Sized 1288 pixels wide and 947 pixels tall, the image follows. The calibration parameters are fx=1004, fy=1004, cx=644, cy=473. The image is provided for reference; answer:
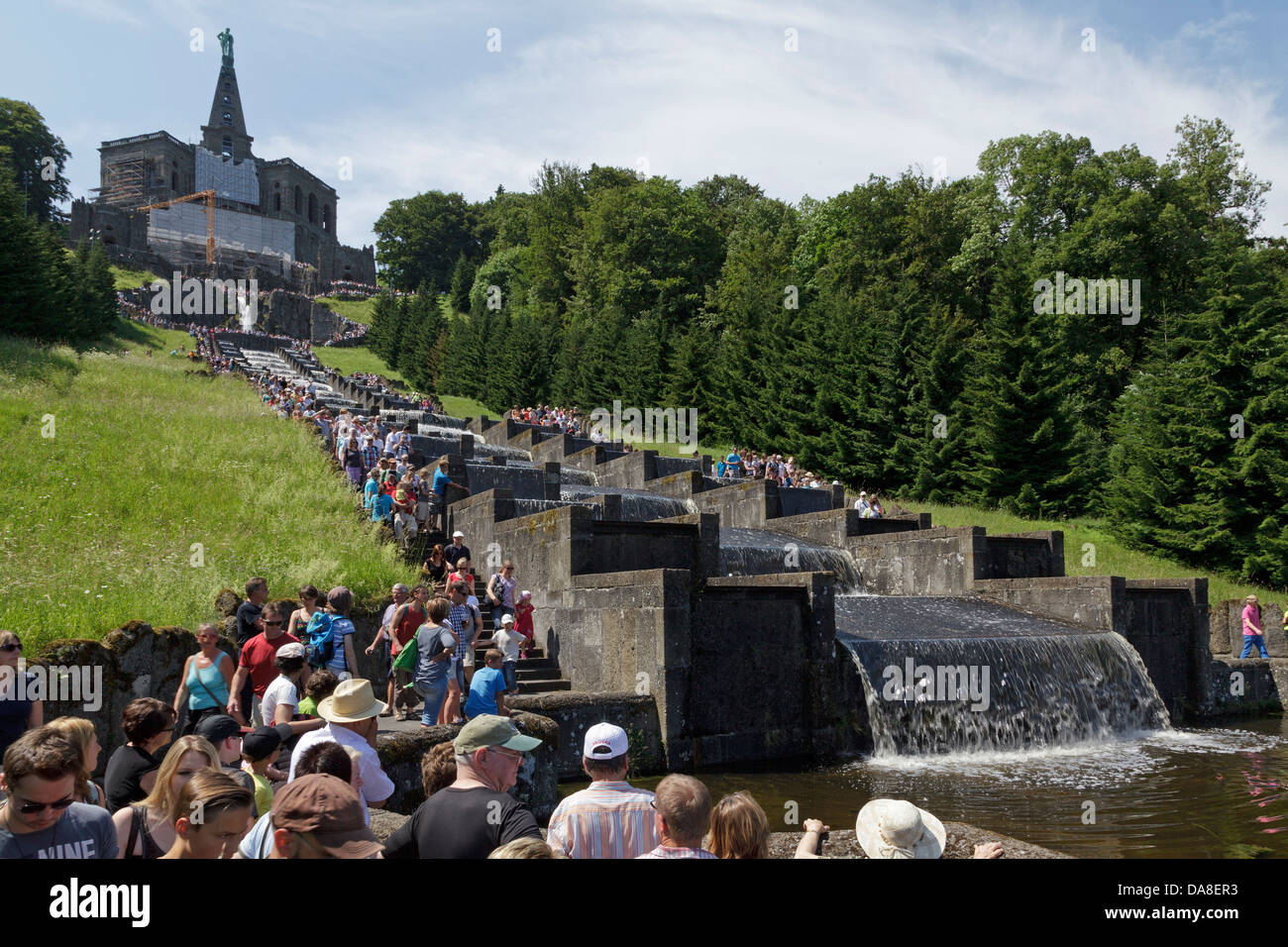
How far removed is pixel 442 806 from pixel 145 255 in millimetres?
116430

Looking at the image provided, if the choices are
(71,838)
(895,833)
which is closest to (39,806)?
(71,838)

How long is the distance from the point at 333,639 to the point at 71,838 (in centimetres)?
674

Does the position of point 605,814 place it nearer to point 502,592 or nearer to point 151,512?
point 502,592

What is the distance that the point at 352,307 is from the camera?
114188 mm

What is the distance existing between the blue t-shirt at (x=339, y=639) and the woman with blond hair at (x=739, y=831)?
7263 mm

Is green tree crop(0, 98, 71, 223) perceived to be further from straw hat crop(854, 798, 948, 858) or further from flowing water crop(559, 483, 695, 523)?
straw hat crop(854, 798, 948, 858)

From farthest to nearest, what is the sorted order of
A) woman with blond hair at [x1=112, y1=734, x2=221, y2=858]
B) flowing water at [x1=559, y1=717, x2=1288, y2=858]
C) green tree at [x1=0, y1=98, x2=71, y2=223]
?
green tree at [x1=0, y1=98, x2=71, y2=223], flowing water at [x1=559, y1=717, x2=1288, y2=858], woman with blond hair at [x1=112, y1=734, x2=221, y2=858]

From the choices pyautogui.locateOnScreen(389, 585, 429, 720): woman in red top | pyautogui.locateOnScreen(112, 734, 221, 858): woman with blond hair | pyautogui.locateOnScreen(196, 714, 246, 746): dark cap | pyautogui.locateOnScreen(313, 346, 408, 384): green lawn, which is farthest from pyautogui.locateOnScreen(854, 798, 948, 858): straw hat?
pyautogui.locateOnScreen(313, 346, 408, 384): green lawn

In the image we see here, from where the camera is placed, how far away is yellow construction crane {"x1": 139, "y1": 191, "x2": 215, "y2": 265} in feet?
396

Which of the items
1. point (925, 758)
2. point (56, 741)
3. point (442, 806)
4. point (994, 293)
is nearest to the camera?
point (56, 741)
